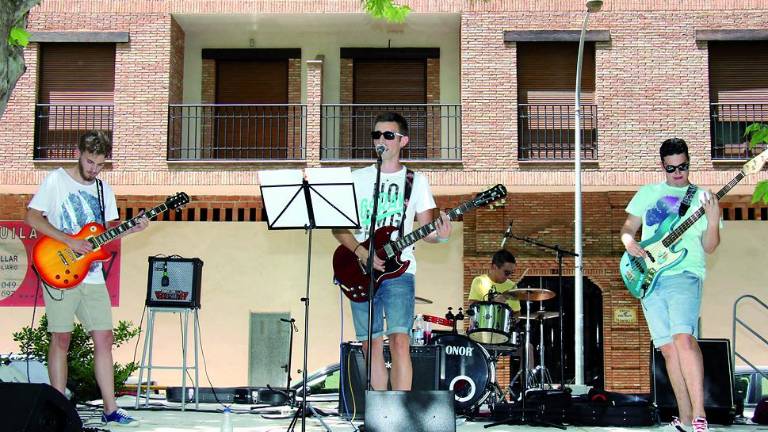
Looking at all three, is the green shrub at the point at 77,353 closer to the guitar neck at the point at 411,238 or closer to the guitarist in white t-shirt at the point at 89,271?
the guitarist in white t-shirt at the point at 89,271

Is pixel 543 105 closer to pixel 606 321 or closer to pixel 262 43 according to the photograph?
pixel 606 321

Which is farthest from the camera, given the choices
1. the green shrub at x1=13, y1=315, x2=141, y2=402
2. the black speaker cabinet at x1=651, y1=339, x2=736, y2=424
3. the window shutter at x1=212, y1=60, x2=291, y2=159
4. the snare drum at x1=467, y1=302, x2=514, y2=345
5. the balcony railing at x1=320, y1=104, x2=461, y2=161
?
the window shutter at x1=212, y1=60, x2=291, y2=159

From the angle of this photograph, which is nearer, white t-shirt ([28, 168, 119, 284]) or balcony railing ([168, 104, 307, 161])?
white t-shirt ([28, 168, 119, 284])

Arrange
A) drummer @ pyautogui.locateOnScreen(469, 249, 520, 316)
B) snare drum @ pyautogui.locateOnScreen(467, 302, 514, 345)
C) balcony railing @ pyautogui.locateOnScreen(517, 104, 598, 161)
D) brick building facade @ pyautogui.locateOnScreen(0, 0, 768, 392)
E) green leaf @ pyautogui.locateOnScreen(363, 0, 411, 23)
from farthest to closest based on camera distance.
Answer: balcony railing @ pyautogui.locateOnScreen(517, 104, 598, 161) < brick building facade @ pyautogui.locateOnScreen(0, 0, 768, 392) < drummer @ pyautogui.locateOnScreen(469, 249, 520, 316) < green leaf @ pyautogui.locateOnScreen(363, 0, 411, 23) < snare drum @ pyautogui.locateOnScreen(467, 302, 514, 345)

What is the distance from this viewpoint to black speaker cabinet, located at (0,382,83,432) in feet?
16.8

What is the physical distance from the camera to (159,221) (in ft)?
66.9

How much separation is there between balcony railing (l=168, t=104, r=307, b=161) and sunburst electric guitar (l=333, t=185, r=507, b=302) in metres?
13.5

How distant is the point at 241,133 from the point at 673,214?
1469cm

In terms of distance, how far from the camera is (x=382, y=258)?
6.42 metres

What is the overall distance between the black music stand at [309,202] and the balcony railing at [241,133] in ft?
44.0

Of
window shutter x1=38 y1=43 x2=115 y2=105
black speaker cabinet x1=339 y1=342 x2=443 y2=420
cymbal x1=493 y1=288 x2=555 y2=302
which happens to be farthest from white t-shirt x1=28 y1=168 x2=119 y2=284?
window shutter x1=38 y1=43 x2=115 y2=105

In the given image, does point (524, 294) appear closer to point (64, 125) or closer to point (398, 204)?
point (398, 204)

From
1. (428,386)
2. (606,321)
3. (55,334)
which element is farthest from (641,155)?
(55,334)

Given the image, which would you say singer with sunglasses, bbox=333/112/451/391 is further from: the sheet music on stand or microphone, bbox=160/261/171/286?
microphone, bbox=160/261/171/286
